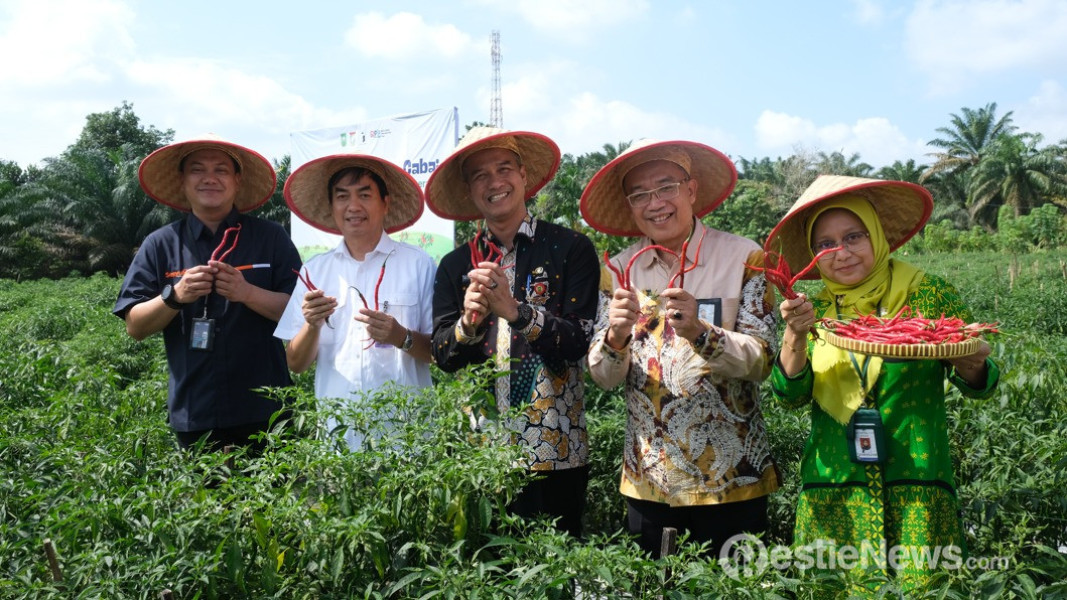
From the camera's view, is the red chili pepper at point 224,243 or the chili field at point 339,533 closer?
the chili field at point 339,533

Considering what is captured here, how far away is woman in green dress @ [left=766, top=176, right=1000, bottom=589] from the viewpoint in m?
2.25

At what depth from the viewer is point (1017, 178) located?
4075 centimetres

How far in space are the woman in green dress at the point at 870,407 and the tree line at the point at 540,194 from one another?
3.50m

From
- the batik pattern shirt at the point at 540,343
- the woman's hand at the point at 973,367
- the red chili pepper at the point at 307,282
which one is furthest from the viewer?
the red chili pepper at the point at 307,282

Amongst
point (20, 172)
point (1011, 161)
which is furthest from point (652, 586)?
point (1011, 161)

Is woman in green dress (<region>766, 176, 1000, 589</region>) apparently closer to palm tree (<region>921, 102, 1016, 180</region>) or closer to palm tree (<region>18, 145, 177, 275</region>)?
palm tree (<region>18, 145, 177, 275</region>)

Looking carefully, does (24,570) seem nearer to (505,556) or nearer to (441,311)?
(505,556)

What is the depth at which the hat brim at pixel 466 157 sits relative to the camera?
287 centimetres

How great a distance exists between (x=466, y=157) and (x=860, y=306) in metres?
1.42

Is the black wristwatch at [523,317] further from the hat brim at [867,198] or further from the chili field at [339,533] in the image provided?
the hat brim at [867,198]

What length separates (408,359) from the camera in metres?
2.95

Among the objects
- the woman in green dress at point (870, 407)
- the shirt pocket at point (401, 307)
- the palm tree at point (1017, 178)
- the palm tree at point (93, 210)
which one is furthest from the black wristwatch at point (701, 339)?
the palm tree at point (1017, 178)

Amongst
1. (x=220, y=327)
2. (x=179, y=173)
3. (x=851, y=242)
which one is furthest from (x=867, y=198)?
(x=179, y=173)

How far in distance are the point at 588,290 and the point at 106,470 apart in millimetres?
1527
